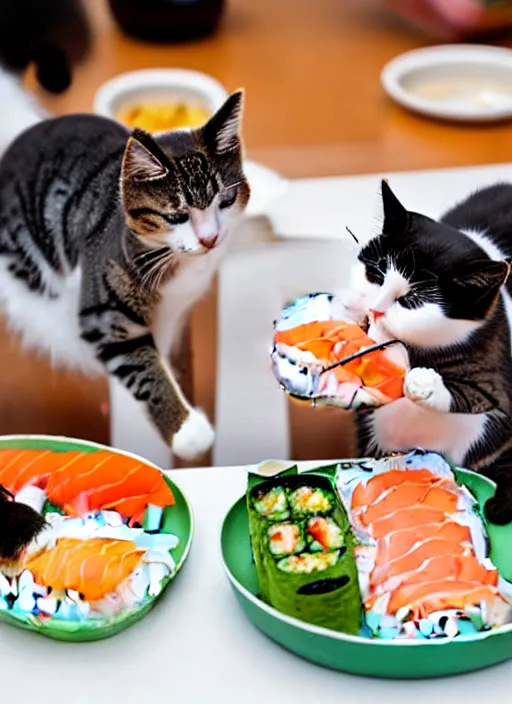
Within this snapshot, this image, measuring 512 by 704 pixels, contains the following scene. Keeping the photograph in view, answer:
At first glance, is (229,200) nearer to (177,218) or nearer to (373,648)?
(177,218)

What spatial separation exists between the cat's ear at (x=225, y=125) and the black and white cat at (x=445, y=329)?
98mm

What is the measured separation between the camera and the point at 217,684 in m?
0.46

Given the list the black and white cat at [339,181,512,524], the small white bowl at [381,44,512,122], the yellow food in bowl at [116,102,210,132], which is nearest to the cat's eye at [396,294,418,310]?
the black and white cat at [339,181,512,524]

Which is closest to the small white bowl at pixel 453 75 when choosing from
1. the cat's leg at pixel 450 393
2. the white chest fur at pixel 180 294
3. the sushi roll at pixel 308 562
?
the white chest fur at pixel 180 294

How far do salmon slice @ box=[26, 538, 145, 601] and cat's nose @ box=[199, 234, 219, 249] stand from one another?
18cm

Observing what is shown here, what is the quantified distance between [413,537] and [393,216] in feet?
0.55

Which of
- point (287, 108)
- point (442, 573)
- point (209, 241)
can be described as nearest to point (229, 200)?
point (209, 241)

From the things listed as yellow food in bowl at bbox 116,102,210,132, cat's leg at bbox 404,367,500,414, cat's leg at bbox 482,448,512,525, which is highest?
cat's leg at bbox 404,367,500,414

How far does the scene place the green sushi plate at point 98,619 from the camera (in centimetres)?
47

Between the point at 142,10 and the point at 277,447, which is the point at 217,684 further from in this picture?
the point at 142,10

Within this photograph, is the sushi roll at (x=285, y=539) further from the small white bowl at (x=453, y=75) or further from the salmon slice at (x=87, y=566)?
the small white bowl at (x=453, y=75)

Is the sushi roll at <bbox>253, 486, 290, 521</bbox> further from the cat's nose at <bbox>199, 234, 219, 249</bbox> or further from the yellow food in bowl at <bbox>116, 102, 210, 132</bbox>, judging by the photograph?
the yellow food in bowl at <bbox>116, 102, 210, 132</bbox>

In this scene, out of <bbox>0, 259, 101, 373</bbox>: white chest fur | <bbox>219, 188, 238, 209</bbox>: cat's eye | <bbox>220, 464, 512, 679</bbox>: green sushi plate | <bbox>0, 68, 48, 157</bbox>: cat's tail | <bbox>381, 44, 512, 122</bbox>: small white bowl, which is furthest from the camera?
<bbox>381, 44, 512, 122</bbox>: small white bowl

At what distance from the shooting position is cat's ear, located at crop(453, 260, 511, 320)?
0.45 metres
